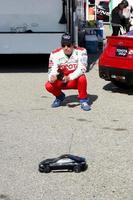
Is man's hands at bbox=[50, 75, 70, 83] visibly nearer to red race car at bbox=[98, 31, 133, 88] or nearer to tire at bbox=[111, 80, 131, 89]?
red race car at bbox=[98, 31, 133, 88]

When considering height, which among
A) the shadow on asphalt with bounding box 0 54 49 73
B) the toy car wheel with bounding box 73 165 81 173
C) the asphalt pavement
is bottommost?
the shadow on asphalt with bounding box 0 54 49 73

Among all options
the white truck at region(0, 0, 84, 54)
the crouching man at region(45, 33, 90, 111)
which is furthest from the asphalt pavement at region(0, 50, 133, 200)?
the white truck at region(0, 0, 84, 54)

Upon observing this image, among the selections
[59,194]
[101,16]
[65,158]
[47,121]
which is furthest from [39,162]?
[101,16]

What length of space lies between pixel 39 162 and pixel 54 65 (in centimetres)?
303

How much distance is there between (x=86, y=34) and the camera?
55.0 feet

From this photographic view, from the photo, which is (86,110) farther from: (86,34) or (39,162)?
(86,34)

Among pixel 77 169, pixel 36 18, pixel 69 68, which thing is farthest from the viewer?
pixel 36 18

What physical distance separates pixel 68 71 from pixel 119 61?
1.18m

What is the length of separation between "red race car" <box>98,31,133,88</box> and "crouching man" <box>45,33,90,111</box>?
98cm

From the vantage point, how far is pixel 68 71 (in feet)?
29.2

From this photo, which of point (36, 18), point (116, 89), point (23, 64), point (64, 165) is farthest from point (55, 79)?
point (23, 64)

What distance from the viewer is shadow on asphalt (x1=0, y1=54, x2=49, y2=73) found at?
43.2 feet

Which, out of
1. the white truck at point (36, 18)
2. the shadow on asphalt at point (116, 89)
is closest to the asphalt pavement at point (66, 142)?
the shadow on asphalt at point (116, 89)

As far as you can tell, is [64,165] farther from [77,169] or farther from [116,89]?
[116,89]
